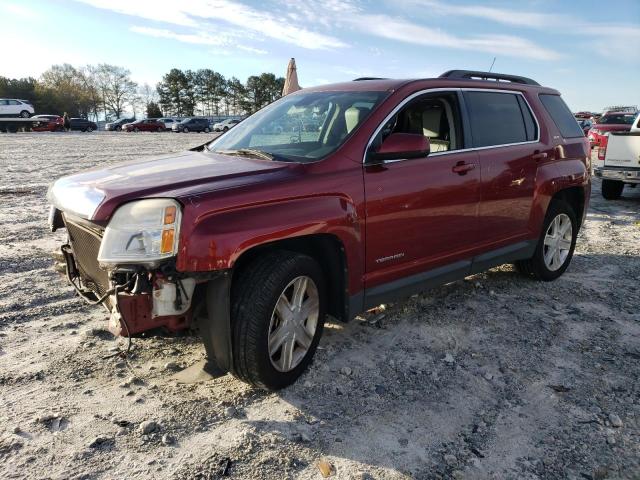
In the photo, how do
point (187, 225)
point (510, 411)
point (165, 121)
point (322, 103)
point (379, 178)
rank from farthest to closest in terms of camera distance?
point (165, 121), point (322, 103), point (379, 178), point (510, 411), point (187, 225)

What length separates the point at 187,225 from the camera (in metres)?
2.50

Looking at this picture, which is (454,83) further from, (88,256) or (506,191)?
(88,256)

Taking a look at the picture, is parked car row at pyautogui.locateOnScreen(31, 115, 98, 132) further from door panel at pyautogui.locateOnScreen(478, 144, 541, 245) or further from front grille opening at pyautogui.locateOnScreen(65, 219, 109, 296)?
door panel at pyautogui.locateOnScreen(478, 144, 541, 245)

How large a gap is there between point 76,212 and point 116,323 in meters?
0.68

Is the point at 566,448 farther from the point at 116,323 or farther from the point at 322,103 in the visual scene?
the point at 322,103

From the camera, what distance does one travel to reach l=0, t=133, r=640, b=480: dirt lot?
2490 millimetres

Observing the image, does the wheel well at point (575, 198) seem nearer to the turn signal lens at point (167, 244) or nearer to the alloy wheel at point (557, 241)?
the alloy wheel at point (557, 241)

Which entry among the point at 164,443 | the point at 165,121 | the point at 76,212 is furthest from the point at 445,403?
the point at 165,121

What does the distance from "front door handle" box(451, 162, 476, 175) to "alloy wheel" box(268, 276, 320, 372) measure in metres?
1.52

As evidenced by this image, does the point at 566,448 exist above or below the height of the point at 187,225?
below

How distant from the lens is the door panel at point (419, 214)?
3322 mm

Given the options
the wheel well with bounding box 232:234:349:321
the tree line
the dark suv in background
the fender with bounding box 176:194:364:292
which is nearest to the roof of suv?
the fender with bounding box 176:194:364:292

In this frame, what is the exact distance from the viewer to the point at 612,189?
33.1ft

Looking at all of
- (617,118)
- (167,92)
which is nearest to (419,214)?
(617,118)
